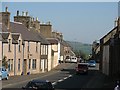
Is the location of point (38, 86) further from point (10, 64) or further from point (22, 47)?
point (22, 47)

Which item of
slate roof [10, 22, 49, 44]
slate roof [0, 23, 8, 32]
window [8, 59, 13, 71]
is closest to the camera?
window [8, 59, 13, 71]

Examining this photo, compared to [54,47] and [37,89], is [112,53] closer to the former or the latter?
[37,89]

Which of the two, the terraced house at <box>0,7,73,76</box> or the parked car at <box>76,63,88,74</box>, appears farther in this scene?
the parked car at <box>76,63,88,74</box>

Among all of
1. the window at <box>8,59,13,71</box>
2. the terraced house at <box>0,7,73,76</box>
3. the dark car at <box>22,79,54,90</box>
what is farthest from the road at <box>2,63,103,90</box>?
the dark car at <box>22,79,54,90</box>

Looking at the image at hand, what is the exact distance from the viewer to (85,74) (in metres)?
65.4

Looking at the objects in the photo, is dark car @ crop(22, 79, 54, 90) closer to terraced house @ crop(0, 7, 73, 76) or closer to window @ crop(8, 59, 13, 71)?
terraced house @ crop(0, 7, 73, 76)

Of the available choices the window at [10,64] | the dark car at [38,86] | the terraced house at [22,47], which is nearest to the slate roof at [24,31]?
the terraced house at [22,47]

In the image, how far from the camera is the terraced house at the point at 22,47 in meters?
57.0

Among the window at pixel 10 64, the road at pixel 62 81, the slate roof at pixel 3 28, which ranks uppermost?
the slate roof at pixel 3 28

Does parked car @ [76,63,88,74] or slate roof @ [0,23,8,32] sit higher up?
slate roof @ [0,23,8,32]

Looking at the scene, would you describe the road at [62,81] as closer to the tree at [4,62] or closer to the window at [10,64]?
the tree at [4,62]

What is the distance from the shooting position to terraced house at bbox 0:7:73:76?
57.0m

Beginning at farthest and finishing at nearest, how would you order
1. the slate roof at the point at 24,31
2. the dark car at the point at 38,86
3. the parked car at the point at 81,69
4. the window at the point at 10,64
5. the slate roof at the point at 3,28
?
the slate roof at the point at 24,31
the parked car at the point at 81,69
the slate roof at the point at 3,28
the window at the point at 10,64
the dark car at the point at 38,86

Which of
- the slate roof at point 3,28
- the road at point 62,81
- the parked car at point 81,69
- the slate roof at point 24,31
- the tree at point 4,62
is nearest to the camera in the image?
the road at point 62,81
